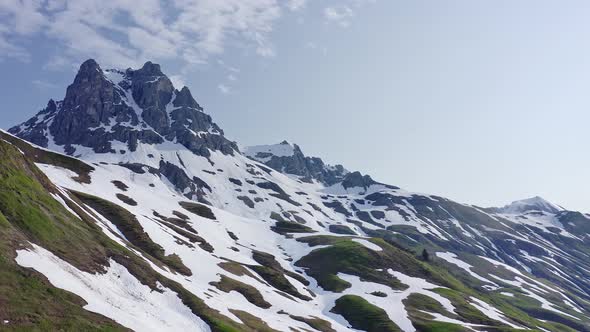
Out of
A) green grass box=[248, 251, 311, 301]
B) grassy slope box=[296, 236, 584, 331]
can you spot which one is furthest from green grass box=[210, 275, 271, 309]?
grassy slope box=[296, 236, 584, 331]

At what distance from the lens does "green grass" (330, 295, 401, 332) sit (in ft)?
320

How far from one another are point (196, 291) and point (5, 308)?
114 feet

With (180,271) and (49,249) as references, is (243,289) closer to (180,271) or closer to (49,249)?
(180,271)

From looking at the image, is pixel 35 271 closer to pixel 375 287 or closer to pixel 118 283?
pixel 118 283

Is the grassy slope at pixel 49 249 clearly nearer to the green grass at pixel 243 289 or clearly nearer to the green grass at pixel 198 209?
the green grass at pixel 243 289

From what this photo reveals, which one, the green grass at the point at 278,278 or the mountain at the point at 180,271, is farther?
the green grass at the point at 278,278

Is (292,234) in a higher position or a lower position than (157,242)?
higher

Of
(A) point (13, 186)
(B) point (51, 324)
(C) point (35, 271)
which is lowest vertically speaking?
(B) point (51, 324)

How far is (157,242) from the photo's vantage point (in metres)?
96.2

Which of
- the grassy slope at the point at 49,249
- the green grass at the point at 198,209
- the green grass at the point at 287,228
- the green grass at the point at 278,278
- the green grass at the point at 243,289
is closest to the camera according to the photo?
the grassy slope at the point at 49,249

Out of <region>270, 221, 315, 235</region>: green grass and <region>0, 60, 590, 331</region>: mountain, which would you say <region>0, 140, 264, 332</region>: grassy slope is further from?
<region>270, 221, 315, 235</region>: green grass

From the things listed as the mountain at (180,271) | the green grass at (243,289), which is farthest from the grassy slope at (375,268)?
the green grass at (243,289)

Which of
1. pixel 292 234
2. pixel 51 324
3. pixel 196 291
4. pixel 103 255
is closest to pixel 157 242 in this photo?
pixel 196 291

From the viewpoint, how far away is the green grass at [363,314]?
97.5 meters
